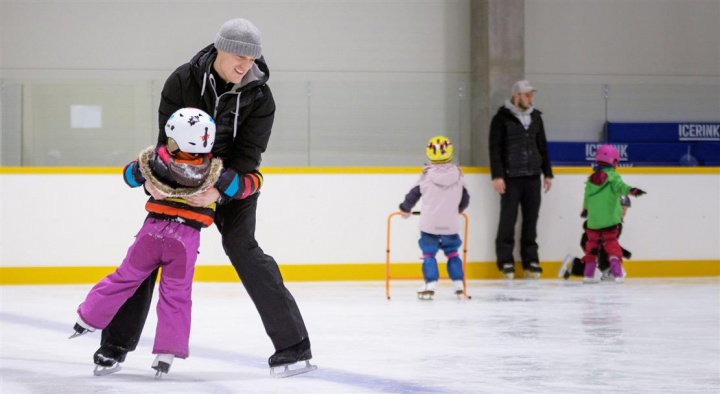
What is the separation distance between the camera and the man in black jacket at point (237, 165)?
3693mm

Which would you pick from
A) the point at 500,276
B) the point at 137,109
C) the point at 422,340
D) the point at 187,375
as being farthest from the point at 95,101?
the point at 187,375

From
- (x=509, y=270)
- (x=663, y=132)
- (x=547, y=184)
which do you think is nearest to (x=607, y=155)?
(x=547, y=184)

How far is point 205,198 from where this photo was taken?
369cm

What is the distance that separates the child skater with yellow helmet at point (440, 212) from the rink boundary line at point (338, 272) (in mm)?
736

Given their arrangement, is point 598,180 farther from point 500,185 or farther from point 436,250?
point 436,250

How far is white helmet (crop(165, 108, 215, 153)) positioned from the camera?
362 centimetres

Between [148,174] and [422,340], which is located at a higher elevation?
[148,174]

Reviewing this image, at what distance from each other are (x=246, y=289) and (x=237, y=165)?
1.34 ft

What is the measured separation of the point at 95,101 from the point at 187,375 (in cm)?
591

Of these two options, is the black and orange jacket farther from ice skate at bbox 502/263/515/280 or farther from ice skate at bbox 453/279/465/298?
ice skate at bbox 502/263/515/280

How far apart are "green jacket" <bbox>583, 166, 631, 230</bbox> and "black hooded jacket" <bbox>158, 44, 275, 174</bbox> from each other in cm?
552

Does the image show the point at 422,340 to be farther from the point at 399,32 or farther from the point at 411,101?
the point at 399,32

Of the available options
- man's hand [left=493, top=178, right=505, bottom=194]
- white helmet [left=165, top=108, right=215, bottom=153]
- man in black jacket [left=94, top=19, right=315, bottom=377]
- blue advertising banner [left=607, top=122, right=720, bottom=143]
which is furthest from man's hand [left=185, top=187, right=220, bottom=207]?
blue advertising banner [left=607, top=122, right=720, bottom=143]

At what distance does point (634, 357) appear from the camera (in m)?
4.61
